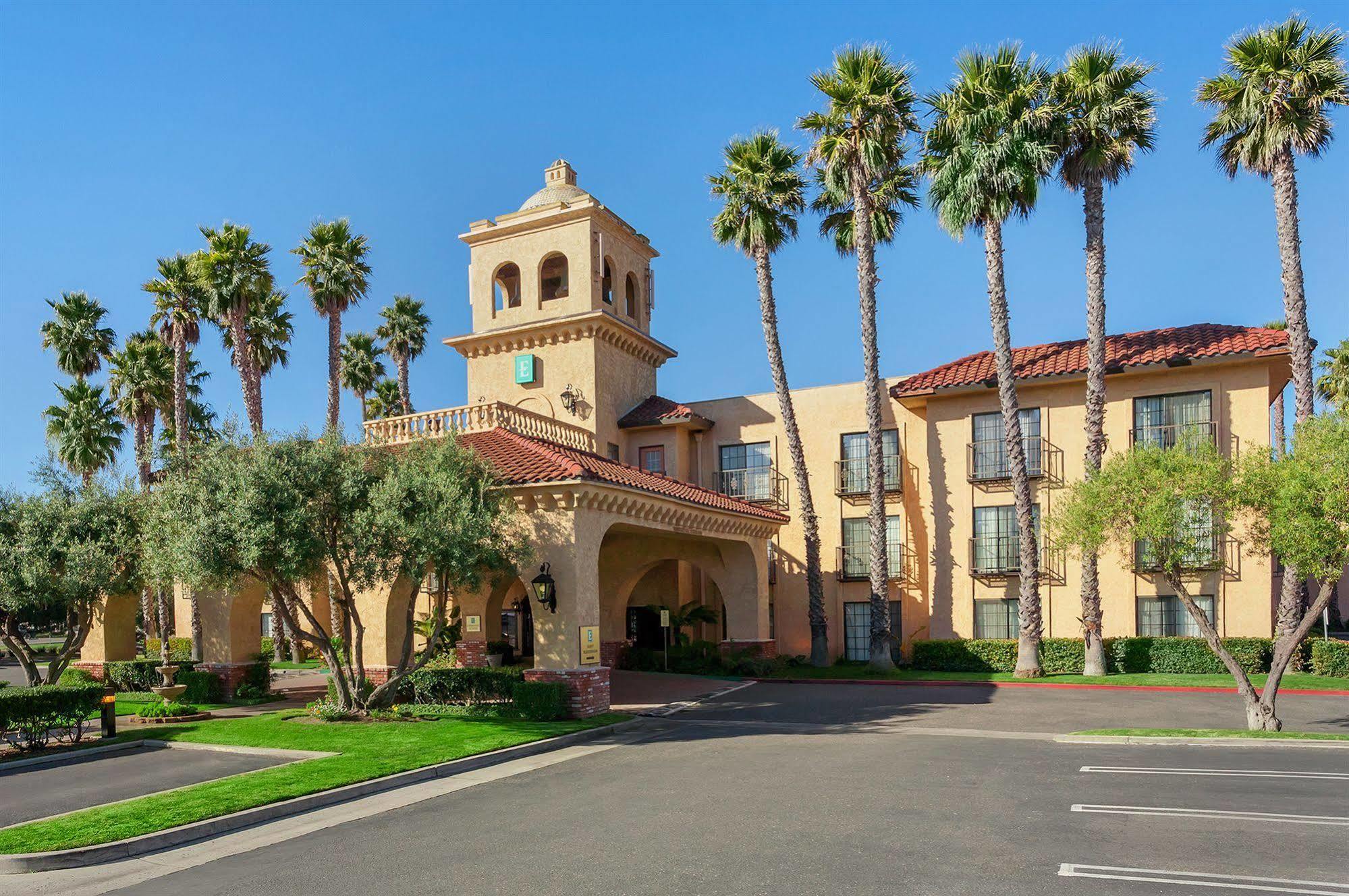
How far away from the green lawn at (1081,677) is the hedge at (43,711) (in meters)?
18.3

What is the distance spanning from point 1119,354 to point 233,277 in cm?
3154

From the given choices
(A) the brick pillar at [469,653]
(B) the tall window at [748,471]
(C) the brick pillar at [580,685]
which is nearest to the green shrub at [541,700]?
(C) the brick pillar at [580,685]

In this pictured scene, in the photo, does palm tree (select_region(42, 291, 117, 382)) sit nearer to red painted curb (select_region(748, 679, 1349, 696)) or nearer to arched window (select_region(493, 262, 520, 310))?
arched window (select_region(493, 262, 520, 310))

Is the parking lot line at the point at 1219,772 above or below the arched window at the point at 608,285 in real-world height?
below

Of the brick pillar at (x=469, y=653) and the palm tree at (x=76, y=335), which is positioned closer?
the brick pillar at (x=469, y=653)

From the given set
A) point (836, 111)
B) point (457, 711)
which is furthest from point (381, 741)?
point (836, 111)

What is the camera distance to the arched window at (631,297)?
115 feet

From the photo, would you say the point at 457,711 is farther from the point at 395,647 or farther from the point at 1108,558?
the point at 1108,558

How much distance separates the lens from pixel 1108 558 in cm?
2836

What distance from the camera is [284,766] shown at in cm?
1413

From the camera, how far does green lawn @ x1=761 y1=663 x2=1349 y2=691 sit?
931 inches

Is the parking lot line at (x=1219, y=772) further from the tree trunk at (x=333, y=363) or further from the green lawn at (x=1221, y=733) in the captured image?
the tree trunk at (x=333, y=363)

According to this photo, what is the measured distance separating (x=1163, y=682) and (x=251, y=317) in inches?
1372

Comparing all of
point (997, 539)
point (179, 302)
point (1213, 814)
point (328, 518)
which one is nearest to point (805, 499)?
point (997, 539)
